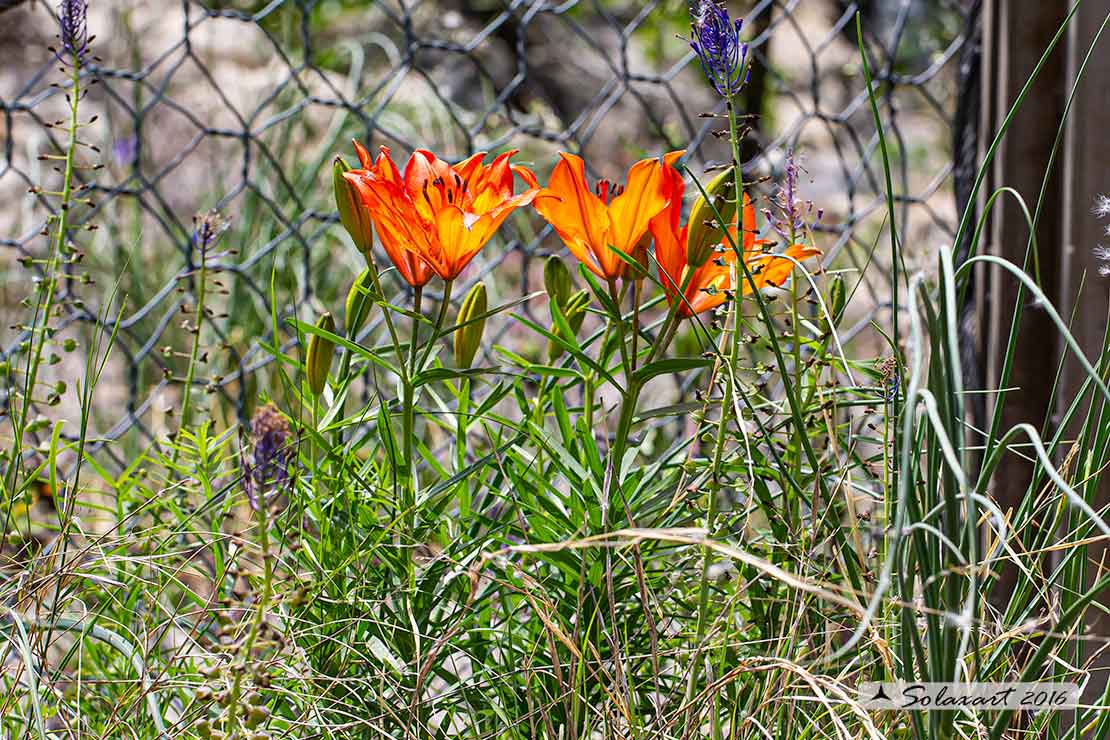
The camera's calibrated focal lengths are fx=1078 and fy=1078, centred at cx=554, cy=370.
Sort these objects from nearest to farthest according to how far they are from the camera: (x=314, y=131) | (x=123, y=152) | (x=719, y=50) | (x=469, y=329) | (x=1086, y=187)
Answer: (x=719, y=50) → (x=469, y=329) → (x=1086, y=187) → (x=123, y=152) → (x=314, y=131)

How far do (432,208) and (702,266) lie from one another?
146mm

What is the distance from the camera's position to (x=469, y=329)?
24.1 inches

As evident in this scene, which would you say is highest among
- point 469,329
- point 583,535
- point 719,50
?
point 719,50

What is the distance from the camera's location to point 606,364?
0.63m

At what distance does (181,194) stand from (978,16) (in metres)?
1.55

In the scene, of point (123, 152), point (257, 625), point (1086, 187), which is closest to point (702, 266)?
point (257, 625)

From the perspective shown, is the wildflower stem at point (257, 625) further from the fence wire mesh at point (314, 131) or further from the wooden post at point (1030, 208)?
the wooden post at point (1030, 208)

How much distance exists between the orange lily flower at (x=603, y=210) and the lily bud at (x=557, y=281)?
0.02 m

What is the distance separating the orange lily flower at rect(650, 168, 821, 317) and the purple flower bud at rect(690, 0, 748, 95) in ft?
0.20

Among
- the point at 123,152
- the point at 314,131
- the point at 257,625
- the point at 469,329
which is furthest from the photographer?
the point at 314,131

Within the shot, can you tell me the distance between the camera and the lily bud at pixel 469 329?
595 mm

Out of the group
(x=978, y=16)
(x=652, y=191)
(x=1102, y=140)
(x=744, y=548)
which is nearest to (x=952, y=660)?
(x=744, y=548)

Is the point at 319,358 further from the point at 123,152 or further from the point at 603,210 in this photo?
the point at 123,152

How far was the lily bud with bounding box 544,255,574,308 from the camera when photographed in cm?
60
